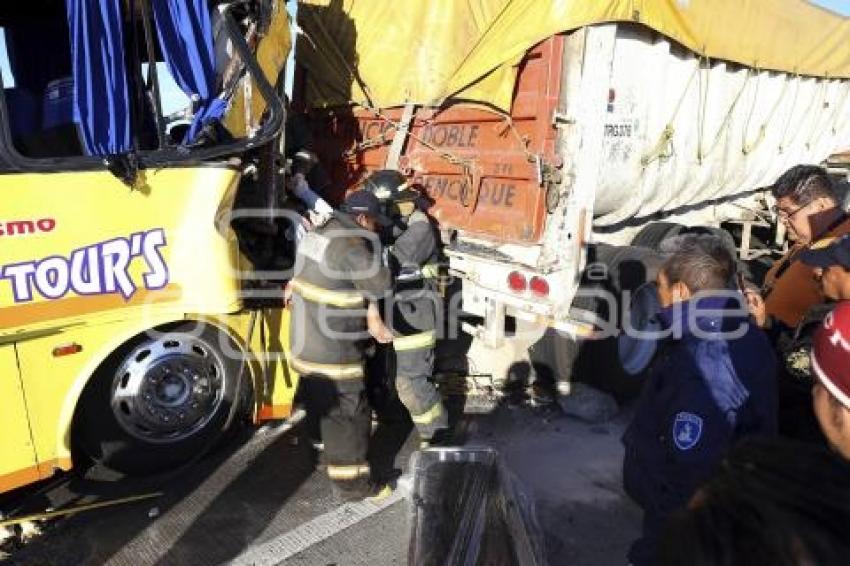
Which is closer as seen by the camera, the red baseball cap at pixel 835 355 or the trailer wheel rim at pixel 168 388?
the red baseball cap at pixel 835 355

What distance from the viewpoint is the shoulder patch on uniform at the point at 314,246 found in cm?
308

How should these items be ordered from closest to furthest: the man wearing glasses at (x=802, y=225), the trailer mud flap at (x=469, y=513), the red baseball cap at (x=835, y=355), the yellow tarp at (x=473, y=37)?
the red baseball cap at (x=835, y=355) → the trailer mud flap at (x=469, y=513) → the man wearing glasses at (x=802, y=225) → the yellow tarp at (x=473, y=37)

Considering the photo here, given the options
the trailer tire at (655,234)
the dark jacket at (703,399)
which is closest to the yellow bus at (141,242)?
the dark jacket at (703,399)

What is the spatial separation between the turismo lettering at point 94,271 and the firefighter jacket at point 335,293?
2.16 ft

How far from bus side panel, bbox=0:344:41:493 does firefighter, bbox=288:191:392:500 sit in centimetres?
120

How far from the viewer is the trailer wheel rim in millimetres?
3004

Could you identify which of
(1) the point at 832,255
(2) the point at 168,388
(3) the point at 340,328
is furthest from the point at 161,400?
(1) the point at 832,255

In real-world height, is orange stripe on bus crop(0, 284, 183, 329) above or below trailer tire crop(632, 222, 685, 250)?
above

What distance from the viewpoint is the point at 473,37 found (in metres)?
4.01

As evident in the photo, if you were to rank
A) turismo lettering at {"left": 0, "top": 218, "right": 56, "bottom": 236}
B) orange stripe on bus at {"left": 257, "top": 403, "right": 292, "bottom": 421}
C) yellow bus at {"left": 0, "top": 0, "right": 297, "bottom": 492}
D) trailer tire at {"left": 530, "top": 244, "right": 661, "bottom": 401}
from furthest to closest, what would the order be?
1. trailer tire at {"left": 530, "top": 244, "right": 661, "bottom": 401}
2. orange stripe on bus at {"left": 257, "top": 403, "right": 292, "bottom": 421}
3. yellow bus at {"left": 0, "top": 0, "right": 297, "bottom": 492}
4. turismo lettering at {"left": 0, "top": 218, "right": 56, "bottom": 236}

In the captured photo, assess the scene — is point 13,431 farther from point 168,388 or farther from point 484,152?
point 484,152

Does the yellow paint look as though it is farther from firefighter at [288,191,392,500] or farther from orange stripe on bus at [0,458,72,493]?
firefighter at [288,191,392,500]

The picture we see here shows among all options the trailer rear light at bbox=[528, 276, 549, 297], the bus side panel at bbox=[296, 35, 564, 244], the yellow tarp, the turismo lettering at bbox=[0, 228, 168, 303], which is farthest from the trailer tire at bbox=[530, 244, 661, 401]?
the turismo lettering at bbox=[0, 228, 168, 303]

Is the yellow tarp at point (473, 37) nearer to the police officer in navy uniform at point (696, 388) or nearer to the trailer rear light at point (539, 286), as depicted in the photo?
the trailer rear light at point (539, 286)
